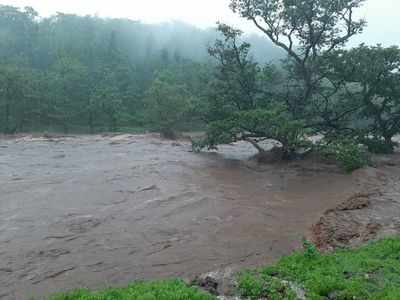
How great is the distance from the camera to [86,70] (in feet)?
180

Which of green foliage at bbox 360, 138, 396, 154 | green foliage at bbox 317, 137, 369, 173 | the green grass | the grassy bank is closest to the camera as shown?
the grassy bank

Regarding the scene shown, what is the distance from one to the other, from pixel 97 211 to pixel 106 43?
2770 inches

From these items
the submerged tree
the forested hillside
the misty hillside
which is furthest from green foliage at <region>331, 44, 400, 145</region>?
the misty hillside

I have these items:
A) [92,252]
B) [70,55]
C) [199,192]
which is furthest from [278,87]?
[70,55]

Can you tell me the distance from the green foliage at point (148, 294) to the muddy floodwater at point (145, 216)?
1.15m

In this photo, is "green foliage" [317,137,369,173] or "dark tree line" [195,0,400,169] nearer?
"green foliage" [317,137,369,173]

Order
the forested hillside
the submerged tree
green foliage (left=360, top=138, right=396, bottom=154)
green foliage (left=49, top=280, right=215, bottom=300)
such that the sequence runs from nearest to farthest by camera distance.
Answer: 1. green foliage (left=49, top=280, right=215, bottom=300)
2. the submerged tree
3. green foliage (left=360, top=138, right=396, bottom=154)
4. the forested hillside

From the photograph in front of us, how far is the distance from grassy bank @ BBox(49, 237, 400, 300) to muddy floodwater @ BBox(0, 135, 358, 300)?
113 centimetres

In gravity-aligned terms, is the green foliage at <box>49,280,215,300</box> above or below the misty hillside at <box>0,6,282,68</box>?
below

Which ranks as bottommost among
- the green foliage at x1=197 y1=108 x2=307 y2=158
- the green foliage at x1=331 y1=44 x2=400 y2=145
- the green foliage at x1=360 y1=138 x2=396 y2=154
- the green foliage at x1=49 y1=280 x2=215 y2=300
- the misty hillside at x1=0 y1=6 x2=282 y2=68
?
the green foliage at x1=360 y1=138 x2=396 y2=154

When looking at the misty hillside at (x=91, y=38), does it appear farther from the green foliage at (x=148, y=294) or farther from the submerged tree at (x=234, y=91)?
the green foliage at (x=148, y=294)

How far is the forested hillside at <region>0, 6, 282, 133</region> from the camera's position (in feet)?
136

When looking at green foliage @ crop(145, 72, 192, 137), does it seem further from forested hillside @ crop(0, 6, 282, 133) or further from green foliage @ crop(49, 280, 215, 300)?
green foliage @ crop(49, 280, 215, 300)

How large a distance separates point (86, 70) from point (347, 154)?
4422 centimetres
